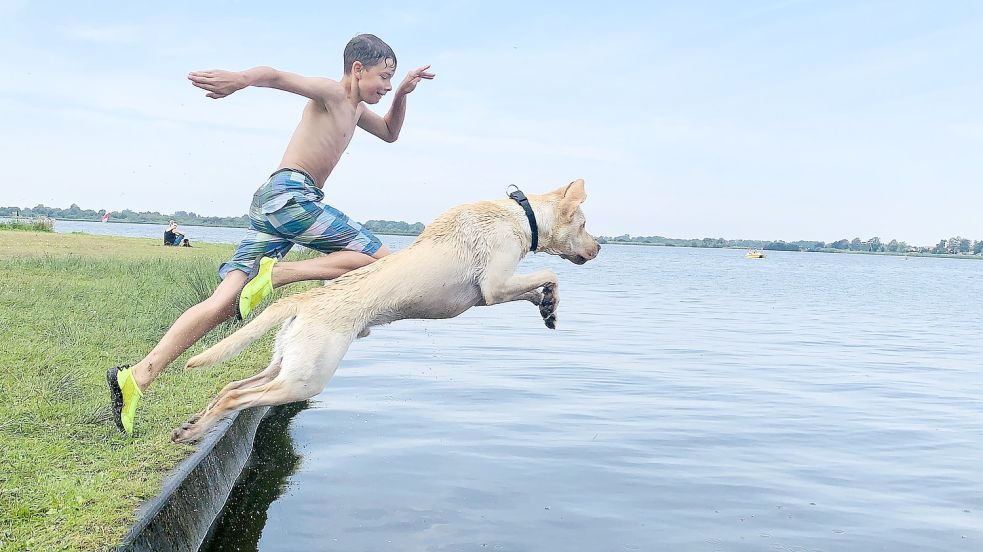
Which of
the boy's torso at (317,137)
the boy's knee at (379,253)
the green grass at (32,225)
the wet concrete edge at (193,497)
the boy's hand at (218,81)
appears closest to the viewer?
the wet concrete edge at (193,497)

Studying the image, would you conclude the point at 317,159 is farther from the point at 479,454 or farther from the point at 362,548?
the point at 479,454

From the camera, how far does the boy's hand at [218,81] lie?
18.6ft

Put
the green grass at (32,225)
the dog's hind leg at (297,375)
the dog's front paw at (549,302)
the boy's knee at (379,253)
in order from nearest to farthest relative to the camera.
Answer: the dog's hind leg at (297,375) → the dog's front paw at (549,302) → the boy's knee at (379,253) → the green grass at (32,225)

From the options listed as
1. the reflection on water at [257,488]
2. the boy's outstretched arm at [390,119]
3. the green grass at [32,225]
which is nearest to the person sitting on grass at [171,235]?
the green grass at [32,225]

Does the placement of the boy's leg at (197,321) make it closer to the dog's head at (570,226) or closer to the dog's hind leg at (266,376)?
the dog's hind leg at (266,376)

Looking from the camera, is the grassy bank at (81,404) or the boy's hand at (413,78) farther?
the boy's hand at (413,78)

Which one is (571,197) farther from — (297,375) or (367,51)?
(297,375)

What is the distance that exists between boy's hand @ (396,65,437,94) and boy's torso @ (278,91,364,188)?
46 cm

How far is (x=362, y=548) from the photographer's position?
20.3ft

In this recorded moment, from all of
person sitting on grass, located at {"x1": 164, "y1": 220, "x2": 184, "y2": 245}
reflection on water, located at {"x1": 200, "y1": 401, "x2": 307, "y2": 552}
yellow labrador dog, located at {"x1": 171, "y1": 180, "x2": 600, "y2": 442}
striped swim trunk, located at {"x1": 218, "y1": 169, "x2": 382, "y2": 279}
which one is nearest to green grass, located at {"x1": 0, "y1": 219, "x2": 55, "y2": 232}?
person sitting on grass, located at {"x1": 164, "y1": 220, "x2": 184, "y2": 245}

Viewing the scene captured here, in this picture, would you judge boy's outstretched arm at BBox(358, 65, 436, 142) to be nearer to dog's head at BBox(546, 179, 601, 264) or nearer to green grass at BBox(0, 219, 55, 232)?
dog's head at BBox(546, 179, 601, 264)

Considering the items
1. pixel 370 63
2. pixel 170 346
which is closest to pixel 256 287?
pixel 170 346

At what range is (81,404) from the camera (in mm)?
7238

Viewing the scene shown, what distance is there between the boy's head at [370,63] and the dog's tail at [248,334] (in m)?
1.54
